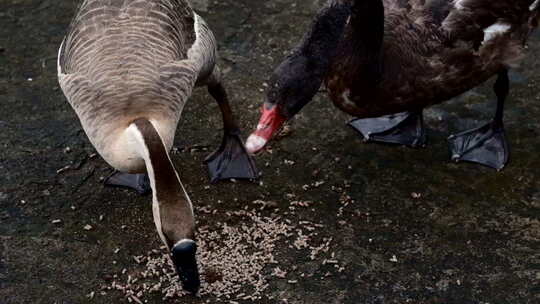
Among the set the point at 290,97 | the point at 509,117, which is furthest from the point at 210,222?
the point at 509,117

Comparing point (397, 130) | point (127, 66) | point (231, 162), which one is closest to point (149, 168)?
point (127, 66)

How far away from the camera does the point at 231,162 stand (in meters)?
5.42

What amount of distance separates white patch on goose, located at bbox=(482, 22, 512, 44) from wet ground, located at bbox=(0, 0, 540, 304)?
861 mm

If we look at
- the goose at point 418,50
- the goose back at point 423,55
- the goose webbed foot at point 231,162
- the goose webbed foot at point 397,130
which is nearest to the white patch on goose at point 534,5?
the goose at point 418,50

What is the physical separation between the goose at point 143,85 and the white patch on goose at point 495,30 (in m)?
1.84

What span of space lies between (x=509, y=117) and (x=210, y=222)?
243 centimetres

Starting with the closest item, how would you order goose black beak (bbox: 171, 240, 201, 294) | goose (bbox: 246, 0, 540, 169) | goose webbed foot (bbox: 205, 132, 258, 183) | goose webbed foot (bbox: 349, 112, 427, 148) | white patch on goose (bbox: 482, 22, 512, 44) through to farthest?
goose black beak (bbox: 171, 240, 201, 294) < goose (bbox: 246, 0, 540, 169) < white patch on goose (bbox: 482, 22, 512, 44) < goose webbed foot (bbox: 205, 132, 258, 183) < goose webbed foot (bbox: 349, 112, 427, 148)

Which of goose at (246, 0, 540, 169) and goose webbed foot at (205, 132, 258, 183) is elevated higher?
goose at (246, 0, 540, 169)

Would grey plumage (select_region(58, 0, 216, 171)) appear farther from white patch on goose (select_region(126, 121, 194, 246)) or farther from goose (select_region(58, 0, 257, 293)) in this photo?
white patch on goose (select_region(126, 121, 194, 246))

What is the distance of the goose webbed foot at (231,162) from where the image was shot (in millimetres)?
5379

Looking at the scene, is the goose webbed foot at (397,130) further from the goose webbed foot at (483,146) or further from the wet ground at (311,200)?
the goose webbed foot at (483,146)

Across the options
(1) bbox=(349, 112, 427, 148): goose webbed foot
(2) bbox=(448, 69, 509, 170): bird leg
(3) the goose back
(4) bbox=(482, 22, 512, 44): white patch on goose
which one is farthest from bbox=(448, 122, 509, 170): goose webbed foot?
(4) bbox=(482, 22, 512, 44): white patch on goose

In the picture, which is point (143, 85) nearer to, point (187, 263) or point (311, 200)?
point (187, 263)

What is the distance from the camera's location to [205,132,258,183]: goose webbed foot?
17.6 ft
